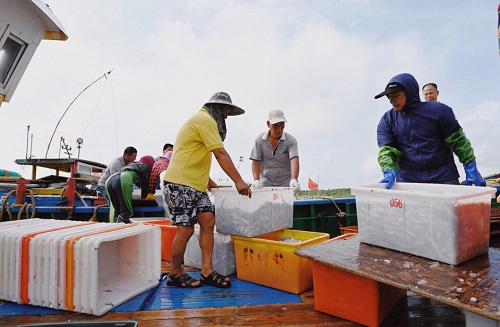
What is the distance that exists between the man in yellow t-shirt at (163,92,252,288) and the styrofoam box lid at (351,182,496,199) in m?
1.08

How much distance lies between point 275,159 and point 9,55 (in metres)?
3.77

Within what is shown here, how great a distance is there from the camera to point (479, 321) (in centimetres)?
140

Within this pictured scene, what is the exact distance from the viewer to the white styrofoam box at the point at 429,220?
1.79 metres

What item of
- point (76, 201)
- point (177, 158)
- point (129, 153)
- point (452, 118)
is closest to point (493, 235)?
point (452, 118)

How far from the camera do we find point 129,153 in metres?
6.58

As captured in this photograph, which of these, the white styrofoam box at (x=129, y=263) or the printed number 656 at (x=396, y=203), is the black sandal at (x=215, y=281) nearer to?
the white styrofoam box at (x=129, y=263)

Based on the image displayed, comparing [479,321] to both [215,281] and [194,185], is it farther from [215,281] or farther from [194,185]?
[194,185]

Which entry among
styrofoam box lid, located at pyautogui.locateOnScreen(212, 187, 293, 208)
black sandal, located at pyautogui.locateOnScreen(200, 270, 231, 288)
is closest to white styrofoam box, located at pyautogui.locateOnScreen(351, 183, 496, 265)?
styrofoam box lid, located at pyautogui.locateOnScreen(212, 187, 293, 208)

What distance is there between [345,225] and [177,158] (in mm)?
3016

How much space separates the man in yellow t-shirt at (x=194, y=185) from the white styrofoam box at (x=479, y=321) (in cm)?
183

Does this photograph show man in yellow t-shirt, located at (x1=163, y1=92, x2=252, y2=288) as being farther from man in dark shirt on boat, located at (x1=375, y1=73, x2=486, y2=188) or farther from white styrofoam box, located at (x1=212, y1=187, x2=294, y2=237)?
man in dark shirt on boat, located at (x1=375, y1=73, x2=486, y2=188)

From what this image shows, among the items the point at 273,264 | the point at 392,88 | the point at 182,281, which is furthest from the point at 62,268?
the point at 392,88

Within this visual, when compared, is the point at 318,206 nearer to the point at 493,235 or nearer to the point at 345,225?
the point at 345,225

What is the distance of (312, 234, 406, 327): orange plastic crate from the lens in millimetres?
2096
